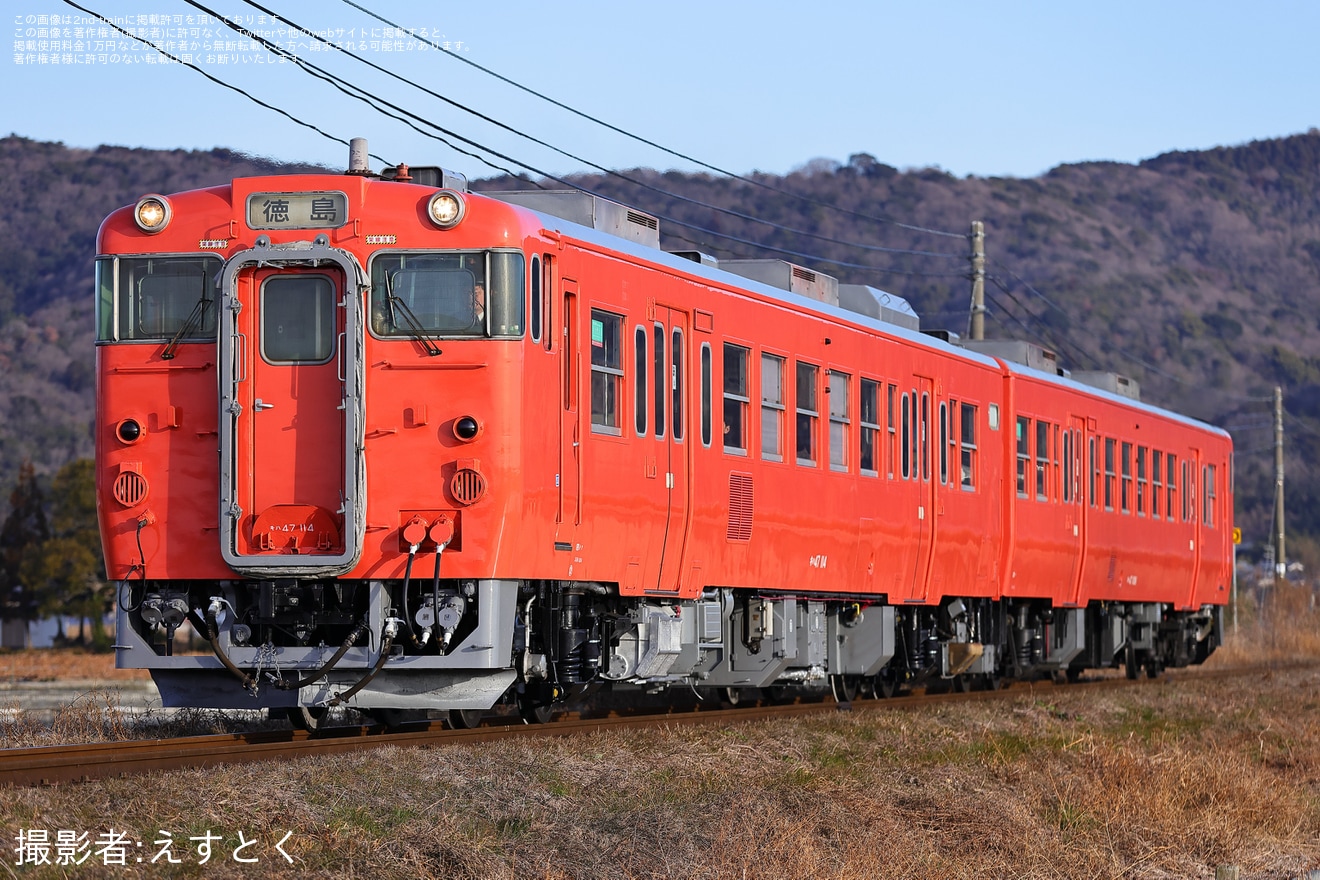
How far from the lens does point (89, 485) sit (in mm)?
71062

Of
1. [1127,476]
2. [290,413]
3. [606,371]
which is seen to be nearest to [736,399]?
[606,371]

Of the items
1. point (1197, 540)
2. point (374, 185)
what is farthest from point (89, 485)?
point (374, 185)

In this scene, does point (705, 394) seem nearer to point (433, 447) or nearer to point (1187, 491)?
point (433, 447)

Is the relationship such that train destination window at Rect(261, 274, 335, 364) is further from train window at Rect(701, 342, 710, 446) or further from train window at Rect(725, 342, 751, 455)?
train window at Rect(725, 342, 751, 455)

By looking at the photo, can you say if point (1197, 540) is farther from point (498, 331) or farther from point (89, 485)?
point (89, 485)

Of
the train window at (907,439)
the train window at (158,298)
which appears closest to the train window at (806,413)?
the train window at (907,439)

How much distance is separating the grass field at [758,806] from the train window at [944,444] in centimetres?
318

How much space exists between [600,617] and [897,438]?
18.2 ft

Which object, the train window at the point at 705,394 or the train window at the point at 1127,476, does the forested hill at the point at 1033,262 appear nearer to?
the train window at the point at 1127,476

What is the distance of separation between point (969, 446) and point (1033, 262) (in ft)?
509

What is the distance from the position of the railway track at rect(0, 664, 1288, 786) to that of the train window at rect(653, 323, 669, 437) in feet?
7.44

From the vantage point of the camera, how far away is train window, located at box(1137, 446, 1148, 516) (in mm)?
26453

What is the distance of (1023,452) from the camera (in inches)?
875

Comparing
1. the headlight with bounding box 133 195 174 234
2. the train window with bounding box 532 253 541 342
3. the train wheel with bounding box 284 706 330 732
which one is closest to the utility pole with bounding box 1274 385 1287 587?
the train wheel with bounding box 284 706 330 732
